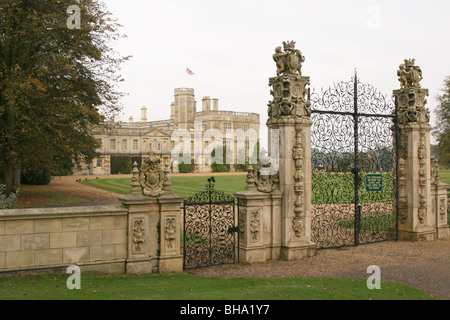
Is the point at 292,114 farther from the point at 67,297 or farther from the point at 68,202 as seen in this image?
the point at 68,202

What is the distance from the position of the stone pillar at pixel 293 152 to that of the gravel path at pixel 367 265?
0.44 metres

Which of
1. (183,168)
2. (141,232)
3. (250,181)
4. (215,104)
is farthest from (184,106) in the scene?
(141,232)

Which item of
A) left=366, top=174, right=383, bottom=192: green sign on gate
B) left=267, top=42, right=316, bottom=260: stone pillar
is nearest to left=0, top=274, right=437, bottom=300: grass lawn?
left=267, top=42, right=316, bottom=260: stone pillar

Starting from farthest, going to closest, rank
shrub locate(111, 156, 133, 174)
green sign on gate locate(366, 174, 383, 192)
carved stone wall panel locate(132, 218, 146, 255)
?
1. shrub locate(111, 156, 133, 174)
2. green sign on gate locate(366, 174, 383, 192)
3. carved stone wall panel locate(132, 218, 146, 255)

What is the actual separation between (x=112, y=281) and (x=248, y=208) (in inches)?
119

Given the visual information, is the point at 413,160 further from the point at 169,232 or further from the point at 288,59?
the point at 169,232

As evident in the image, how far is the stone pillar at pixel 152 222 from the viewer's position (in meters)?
7.32

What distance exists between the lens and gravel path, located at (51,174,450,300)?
23.6 feet

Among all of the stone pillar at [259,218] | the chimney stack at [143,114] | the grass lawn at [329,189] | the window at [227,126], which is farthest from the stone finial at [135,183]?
the chimney stack at [143,114]

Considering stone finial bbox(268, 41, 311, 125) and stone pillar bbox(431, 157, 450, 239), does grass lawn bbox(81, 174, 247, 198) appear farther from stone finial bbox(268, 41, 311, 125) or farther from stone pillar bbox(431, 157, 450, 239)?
stone finial bbox(268, 41, 311, 125)

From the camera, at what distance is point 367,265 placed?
8.20m

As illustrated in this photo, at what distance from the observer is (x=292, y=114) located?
862 centimetres

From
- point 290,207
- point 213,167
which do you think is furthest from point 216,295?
point 213,167

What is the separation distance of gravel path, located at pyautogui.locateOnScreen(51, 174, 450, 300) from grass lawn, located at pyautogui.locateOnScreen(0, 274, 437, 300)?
53 centimetres
